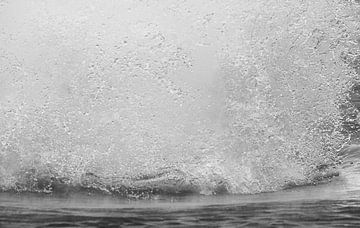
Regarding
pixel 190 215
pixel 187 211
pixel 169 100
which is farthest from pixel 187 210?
pixel 169 100

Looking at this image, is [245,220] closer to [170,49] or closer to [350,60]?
[170,49]

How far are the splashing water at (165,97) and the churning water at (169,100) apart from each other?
0.02 metres

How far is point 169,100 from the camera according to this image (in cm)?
1193

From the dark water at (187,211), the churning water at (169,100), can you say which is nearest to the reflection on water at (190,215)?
the dark water at (187,211)

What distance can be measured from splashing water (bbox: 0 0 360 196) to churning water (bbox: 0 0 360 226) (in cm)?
2

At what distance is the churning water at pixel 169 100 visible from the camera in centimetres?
1096

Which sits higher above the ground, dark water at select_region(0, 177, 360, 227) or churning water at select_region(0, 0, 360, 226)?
churning water at select_region(0, 0, 360, 226)

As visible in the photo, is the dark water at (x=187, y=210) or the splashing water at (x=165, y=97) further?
the splashing water at (x=165, y=97)

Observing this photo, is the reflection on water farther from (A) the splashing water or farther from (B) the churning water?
(A) the splashing water

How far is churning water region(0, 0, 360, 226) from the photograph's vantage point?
10961mm

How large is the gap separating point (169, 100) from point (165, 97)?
6 centimetres

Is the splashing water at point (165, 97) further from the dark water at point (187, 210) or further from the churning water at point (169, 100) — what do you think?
the dark water at point (187, 210)

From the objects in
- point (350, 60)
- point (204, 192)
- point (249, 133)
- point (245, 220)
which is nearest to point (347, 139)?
point (350, 60)

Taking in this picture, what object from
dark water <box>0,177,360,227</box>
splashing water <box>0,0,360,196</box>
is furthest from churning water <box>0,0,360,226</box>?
dark water <box>0,177,360,227</box>
